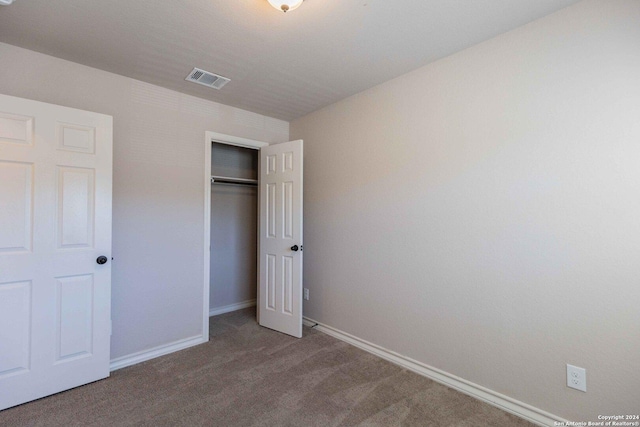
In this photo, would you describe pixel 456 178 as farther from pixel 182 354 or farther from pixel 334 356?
pixel 182 354

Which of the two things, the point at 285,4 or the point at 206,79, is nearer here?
the point at 285,4

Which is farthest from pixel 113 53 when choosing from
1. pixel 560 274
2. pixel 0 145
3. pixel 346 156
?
pixel 560 274

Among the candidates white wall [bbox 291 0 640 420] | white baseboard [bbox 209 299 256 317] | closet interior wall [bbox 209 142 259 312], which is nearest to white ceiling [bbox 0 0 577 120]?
white wall [bbox 291 0 640 420]

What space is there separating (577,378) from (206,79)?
3.37m

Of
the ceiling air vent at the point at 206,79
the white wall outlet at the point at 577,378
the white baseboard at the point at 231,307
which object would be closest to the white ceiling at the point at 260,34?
the ceiling air vent at the point at 206,79

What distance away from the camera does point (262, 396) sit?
2061 millimetres

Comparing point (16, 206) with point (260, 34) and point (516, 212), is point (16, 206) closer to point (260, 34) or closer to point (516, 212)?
point (260, 34)

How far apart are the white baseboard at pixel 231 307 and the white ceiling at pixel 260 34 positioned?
8.79ft

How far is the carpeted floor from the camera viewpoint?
72.0 inches

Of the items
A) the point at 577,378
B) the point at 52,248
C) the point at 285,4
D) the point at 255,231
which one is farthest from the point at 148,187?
the point at 577,378

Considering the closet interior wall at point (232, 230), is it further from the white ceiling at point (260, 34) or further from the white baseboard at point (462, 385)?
the white baseboard at point (462, 385)

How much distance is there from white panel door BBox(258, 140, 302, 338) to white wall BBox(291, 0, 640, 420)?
0.63 meters

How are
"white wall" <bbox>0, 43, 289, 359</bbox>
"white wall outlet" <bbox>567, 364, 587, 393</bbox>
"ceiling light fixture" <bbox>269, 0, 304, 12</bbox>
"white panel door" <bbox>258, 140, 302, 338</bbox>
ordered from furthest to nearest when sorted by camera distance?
"white panel door" <bbox>258, 140, 302, 338</bbox> → "white wall" <bbox>0, 43, 289, 359</bbox> → "white wall outlet" <bbox>567, 364, 587, 393</bbox> → "ceiling light fixture" <bbox>269, 0, 304, 12</bbox>

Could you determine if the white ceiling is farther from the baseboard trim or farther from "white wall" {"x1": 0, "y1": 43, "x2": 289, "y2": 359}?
the baseboard trim
